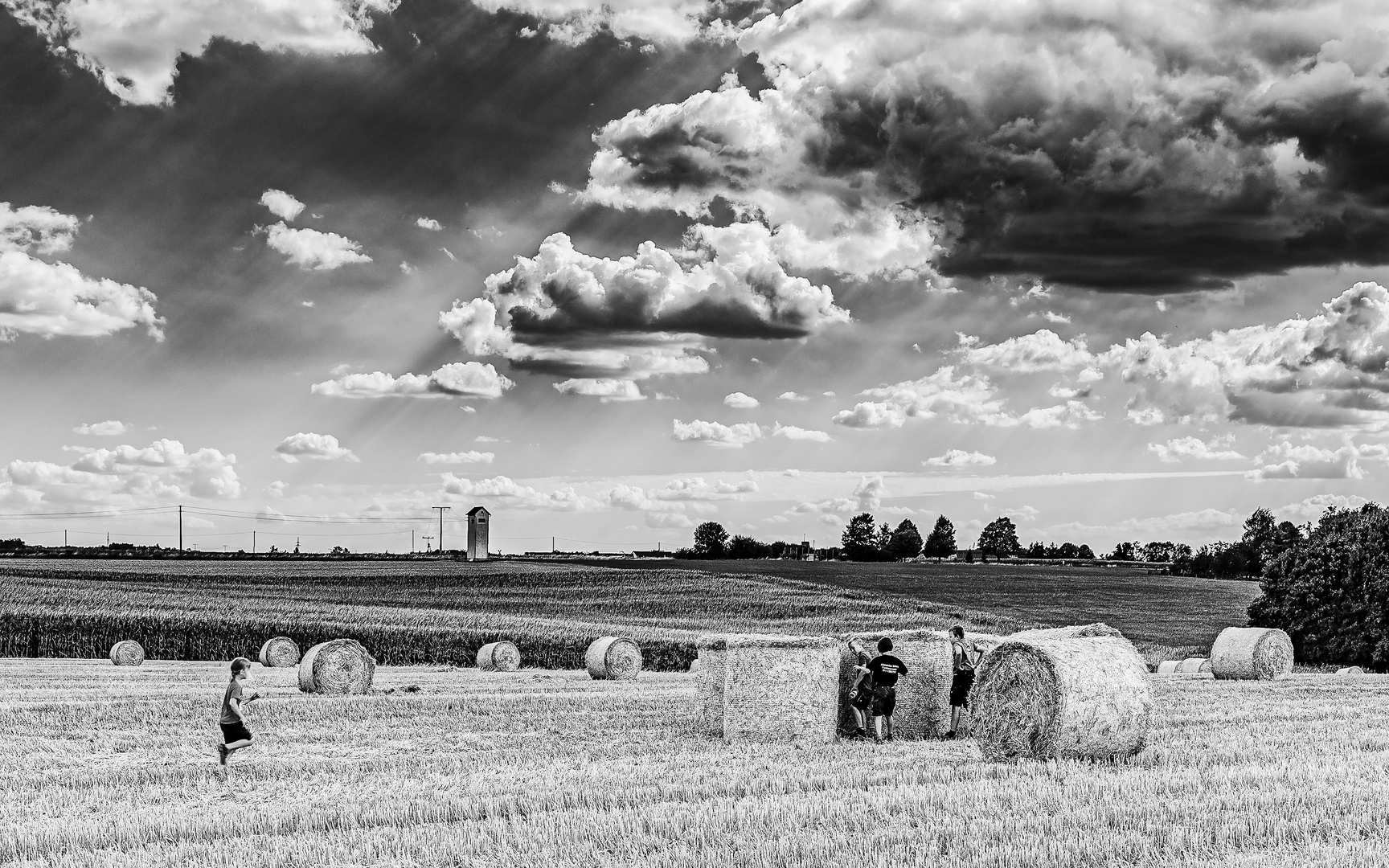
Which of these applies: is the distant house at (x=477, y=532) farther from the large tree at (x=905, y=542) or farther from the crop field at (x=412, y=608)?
the large tree at (x=905, y=542)

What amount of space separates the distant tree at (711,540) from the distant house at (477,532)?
44.2 metres

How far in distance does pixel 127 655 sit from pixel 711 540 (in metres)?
117

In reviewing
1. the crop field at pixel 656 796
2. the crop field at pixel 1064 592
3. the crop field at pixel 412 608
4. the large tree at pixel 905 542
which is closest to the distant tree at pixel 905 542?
the large tree at pixel 905 542

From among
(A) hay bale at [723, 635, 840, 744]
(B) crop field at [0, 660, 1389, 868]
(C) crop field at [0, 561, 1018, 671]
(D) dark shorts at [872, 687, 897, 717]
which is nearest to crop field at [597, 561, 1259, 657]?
(C) crop field at [0, 561, 1018, 671]

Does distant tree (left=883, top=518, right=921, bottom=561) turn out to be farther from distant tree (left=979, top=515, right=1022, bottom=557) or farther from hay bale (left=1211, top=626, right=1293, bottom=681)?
hay bale (left=1211, top=626, right=1293, bottom=681)

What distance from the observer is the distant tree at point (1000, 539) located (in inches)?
7013

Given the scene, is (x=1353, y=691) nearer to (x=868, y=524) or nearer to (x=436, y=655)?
(x=436, y=655)

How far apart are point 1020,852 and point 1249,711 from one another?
41.7ft

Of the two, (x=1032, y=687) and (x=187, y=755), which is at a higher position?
(x=1032, y=687)

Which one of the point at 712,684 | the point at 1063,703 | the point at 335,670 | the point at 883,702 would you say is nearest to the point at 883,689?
the point at 883,702

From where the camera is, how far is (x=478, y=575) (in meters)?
73.6

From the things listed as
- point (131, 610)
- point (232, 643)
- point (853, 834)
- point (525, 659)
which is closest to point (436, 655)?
point (525, 659)

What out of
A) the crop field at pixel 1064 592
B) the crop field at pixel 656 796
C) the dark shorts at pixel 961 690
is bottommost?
the crop field at pixel 1064 592

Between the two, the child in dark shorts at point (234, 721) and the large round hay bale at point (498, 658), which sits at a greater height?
the child in dark shorts at point (234, 721)
